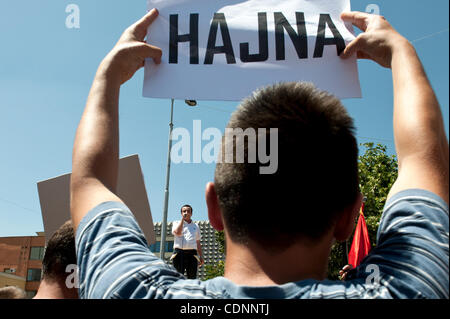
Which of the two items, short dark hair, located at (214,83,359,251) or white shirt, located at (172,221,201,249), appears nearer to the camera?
short dark hair, located at (214,83,359,251)

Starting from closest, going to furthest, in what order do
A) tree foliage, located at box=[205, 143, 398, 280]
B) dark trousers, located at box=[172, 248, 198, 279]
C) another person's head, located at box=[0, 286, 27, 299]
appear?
another person's head, located at box=[0, 286, 27, 299], dark trousers, located at box=[172, 248, 198, 279], tree foliage, located at box=[205, 143, 398, 280]

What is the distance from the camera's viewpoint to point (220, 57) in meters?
1.95

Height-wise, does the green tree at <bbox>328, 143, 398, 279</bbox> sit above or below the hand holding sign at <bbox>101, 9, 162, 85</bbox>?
below

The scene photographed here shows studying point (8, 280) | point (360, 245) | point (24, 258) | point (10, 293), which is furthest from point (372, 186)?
point (24, 258)

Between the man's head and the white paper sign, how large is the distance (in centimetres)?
606

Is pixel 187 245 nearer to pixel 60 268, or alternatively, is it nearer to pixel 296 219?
pixel 60 268

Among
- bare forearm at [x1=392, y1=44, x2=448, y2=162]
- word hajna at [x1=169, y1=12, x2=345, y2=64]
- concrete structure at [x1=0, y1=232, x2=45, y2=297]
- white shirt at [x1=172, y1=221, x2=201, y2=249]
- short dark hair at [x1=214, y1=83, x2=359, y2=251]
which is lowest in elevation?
concrete structure at [x1=0, y1=232, x2=45, y2=297]

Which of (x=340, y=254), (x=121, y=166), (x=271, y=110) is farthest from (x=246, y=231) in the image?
(x=340, y=254)

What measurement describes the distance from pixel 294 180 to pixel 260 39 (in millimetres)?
1368

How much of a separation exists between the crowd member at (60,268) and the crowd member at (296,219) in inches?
55.9

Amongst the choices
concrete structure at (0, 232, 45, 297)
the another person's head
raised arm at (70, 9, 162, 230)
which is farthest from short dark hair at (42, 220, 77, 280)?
concrete structure at (0, 232, 45, 297)

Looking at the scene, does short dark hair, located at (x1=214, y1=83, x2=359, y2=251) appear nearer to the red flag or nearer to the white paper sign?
the white paper sign

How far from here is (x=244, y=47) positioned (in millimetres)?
1997

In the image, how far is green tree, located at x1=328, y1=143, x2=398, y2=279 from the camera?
18062 mm
